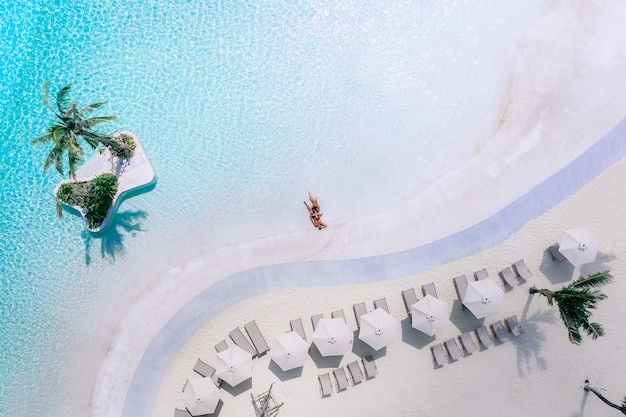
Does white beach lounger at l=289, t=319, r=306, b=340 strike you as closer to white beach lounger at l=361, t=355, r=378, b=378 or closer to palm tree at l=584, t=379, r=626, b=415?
white beach lounger at l=361, t=355, r=378, b=378

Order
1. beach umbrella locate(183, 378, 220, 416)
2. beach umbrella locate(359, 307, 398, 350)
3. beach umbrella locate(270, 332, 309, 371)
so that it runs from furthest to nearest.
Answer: beach umbrella locate(359, 307, 398, 350)
beach umbrella locate(270, 332, 309, 371)
beach umbrella locate(183, 378, 220, 416)

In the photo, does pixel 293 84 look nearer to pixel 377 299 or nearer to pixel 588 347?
pixel 377 299

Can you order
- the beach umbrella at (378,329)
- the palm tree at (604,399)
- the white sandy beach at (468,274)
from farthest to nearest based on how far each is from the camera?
1. the white sandy beach at (468,274)
2. the beach umbrella at (378,329)
3. the palm tree at (604,399)

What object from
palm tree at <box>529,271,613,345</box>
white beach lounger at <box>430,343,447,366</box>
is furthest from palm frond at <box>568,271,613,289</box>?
white beach lounger at <box>430,343,447,366</box>

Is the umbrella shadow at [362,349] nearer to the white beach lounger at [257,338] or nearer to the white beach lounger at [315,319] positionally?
the white beach lounger at [315,319]

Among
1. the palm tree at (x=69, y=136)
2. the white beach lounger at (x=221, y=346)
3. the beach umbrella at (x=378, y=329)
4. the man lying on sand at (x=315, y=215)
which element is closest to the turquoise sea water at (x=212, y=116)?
the man lying on sand at (x=315, y=215)

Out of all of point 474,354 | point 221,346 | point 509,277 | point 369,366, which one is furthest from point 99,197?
point 509,277

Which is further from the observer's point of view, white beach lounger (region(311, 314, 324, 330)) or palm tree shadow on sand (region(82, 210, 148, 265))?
palm tree shadow on sand (region(82, 210, 148, 265))
